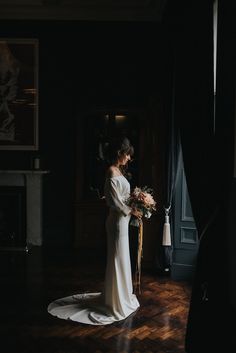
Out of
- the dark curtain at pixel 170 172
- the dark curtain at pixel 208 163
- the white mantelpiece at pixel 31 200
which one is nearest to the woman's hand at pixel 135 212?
the dark curtain at pixel 208 163

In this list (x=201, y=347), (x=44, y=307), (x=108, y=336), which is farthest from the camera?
(x=44, y=307)

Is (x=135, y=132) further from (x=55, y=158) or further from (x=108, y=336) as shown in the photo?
(x=108, y=336)

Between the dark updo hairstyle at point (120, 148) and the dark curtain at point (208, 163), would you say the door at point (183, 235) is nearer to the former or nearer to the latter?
the dark updo hairstyle at point (120, 148)

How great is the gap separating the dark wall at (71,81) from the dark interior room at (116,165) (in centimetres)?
2

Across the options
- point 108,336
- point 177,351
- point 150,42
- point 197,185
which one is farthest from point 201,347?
point 150,42

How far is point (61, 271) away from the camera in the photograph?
15.4 feet

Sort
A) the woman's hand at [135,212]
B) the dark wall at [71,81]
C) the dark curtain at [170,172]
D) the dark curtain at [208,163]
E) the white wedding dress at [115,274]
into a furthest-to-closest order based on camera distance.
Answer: the dark wall at [71,81], the dark curtain at [170,172], the woman's hand at [135,212], the white wedding dress at [115,274], the dark curtain at [208,163]

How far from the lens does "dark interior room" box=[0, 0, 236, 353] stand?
2.53m

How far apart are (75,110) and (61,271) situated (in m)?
2.49

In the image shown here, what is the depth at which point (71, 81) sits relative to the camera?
5.88 m

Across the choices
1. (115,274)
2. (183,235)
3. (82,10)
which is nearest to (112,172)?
(115,274)

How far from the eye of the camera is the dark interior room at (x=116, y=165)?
8.31 ft

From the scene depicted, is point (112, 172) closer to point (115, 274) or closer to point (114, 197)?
point (114, 197)

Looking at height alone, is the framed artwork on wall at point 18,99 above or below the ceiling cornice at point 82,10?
below
